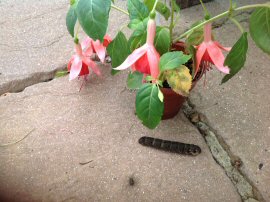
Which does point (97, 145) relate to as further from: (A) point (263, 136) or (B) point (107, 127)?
(A) point (263, 136)

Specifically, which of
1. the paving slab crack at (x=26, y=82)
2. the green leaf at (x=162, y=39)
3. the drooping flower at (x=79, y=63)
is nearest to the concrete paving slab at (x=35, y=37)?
the paving slab crack at (x=26, y=82)

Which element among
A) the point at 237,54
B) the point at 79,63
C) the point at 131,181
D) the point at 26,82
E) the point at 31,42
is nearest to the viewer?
the point at 237,54

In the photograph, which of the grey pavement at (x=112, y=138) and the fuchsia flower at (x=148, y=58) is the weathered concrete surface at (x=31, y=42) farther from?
the fuchsia flower at (x=148, y=58)

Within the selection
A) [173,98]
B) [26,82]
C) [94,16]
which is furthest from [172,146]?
[26,82]

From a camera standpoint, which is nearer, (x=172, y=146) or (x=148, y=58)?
(x=148, y=58)

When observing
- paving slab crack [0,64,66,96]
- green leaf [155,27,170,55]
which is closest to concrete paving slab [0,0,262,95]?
paving slab crack [0,64,66,96]

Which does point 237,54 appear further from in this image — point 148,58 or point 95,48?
point 95,48
